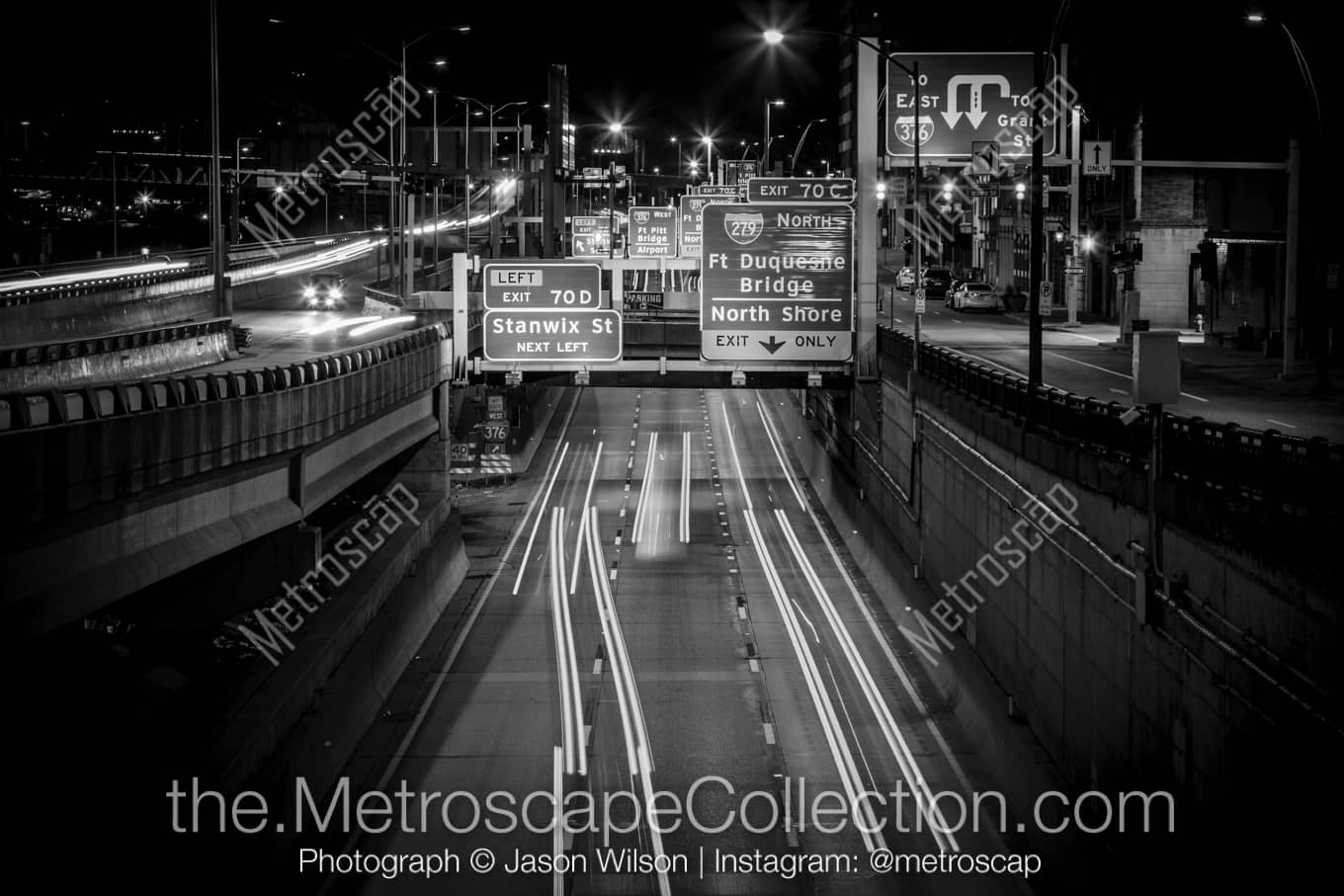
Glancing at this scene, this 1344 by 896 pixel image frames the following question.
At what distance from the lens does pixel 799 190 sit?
34.1m

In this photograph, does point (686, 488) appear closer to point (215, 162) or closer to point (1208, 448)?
point (215, 162)

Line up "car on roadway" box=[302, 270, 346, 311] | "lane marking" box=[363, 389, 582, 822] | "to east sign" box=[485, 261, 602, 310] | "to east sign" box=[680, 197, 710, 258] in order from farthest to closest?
"car on roadway" box=[302, 270, 346, 311]
"to east sign" box=[680, 197, 710, 258]
"to east sign" box=[485, 261, 602, 310]
"lane marking" box=[363, 389, 582, 822]

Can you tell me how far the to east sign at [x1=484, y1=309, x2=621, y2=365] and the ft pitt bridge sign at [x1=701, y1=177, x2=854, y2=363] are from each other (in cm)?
295

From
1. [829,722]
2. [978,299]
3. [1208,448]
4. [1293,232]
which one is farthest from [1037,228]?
[978,299]

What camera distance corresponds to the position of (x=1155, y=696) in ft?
53.5

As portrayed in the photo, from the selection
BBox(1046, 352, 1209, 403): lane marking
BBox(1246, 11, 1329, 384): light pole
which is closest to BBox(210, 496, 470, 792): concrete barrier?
BBox(1046, 352, 1209, 403): lane marking

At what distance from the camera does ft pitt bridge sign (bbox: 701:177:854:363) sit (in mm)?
33281

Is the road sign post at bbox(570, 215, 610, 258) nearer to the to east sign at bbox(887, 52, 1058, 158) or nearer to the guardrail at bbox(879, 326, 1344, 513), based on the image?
the to east sign at bbox(887, 52, 1058, 158)

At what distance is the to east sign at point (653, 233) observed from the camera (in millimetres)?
72312

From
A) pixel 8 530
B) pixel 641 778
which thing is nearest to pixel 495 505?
pixel 641 778

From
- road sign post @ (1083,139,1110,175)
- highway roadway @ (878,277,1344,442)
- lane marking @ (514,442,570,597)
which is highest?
road sign post @ (1083,139,1110,175)

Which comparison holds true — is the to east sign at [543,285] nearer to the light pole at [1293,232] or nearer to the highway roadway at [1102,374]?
the highway roadway at [1102,374]

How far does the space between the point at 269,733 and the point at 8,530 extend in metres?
5.79

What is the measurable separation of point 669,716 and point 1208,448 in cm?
1363
